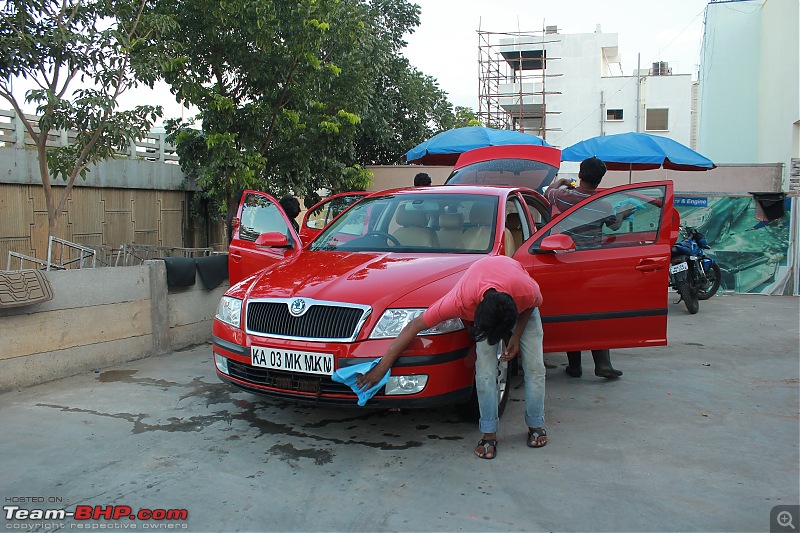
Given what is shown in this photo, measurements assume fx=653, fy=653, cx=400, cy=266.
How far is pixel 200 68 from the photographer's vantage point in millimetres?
10430

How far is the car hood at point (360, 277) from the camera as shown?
3.98 metres

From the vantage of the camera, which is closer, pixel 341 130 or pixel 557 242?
pixel 557 242

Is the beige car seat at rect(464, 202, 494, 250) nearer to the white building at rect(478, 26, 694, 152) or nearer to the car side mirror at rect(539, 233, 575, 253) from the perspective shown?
the car side mirror at rect(539, 233, 575, 253)

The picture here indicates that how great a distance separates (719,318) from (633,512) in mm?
6820

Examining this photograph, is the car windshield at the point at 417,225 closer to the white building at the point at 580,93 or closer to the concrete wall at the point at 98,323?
the concrete wall at the point at 98,323

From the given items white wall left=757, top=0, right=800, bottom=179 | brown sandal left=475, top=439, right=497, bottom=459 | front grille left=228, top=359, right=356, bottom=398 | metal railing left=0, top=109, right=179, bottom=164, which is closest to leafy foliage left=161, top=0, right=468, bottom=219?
metal railing left=0, top=109, right=179, bottom=164

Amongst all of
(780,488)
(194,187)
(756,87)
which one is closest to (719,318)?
(780,488)

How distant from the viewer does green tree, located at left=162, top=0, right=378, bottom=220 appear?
986 centimetres

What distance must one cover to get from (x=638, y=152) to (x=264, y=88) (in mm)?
6111

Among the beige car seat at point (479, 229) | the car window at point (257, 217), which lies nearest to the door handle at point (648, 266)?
the beige car seat at point (479, 229)

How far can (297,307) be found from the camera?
4.02 metres

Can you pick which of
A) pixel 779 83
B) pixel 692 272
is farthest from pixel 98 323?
pixel 779 83

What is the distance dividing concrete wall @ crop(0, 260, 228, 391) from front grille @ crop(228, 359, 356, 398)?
92.5 inches

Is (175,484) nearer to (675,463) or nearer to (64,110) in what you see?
(675,463)
